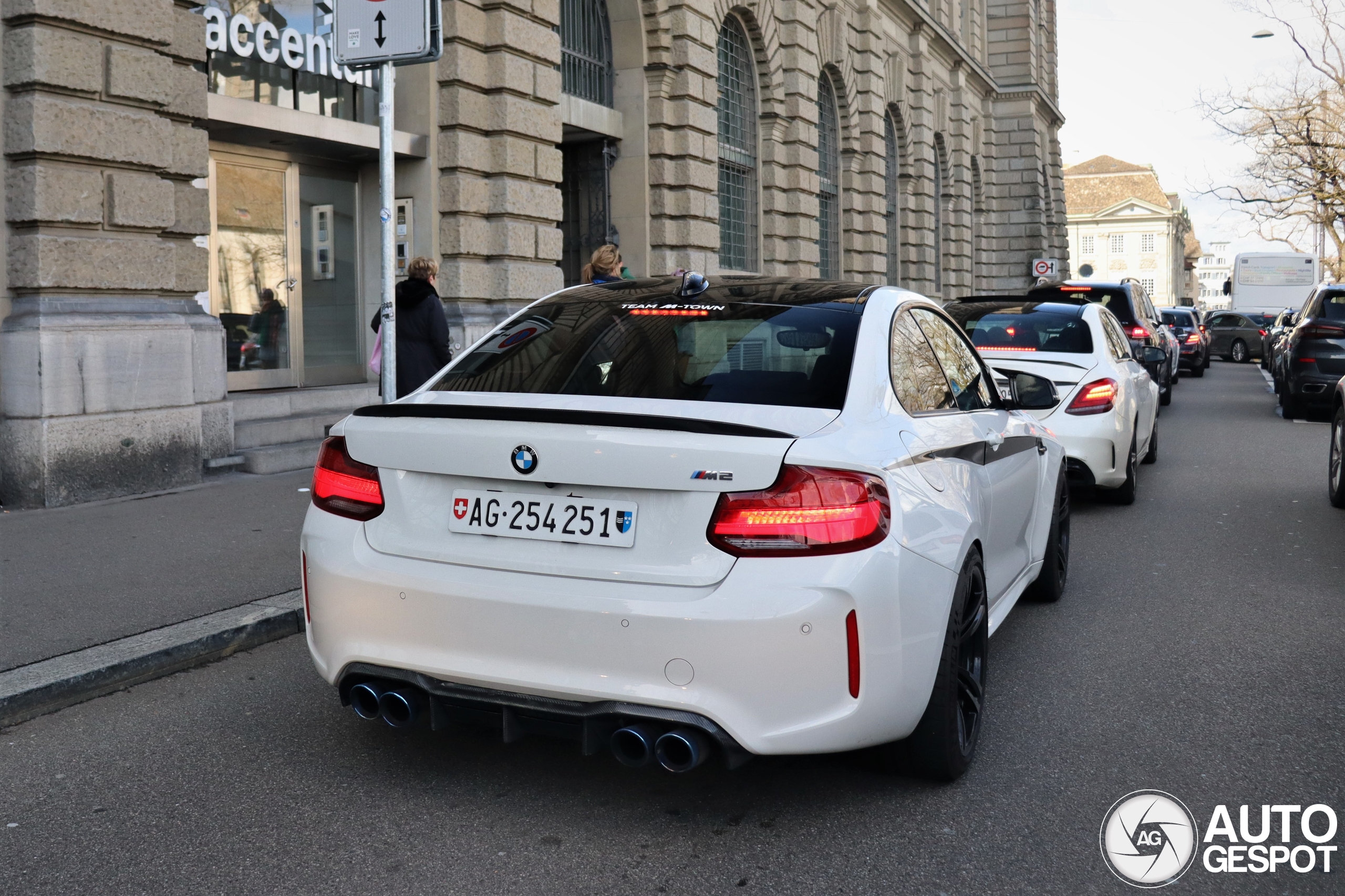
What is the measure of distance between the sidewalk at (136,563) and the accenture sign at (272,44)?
4.56 meters

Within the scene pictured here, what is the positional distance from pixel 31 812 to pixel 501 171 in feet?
35.8

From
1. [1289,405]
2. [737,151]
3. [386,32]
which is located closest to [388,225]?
[386,32]

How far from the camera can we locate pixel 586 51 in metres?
17.8

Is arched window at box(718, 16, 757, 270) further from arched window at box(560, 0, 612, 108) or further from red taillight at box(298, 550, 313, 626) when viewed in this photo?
red taillight at box(298, 550, 313, 626)

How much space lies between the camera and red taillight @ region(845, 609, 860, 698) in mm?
3289

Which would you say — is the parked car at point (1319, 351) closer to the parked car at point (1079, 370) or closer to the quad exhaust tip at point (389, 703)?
the parked car at point (1079, 370)

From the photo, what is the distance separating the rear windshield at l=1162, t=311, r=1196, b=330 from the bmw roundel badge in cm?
3019

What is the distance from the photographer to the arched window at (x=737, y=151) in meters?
21.7

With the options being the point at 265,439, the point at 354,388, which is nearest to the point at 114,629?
the point at 265,439

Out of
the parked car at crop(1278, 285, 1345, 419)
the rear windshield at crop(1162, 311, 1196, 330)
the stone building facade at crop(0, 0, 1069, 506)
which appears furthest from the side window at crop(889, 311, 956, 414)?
the rear windshield at crop(1162, 311, 1196, 330)

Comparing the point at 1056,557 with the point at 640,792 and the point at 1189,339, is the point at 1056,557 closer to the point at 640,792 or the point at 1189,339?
the point at 640,792

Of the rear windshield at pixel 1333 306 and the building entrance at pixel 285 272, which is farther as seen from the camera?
the rear windshield at pixel 1333 306

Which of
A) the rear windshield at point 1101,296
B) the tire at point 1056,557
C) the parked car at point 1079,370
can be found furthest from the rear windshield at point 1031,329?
the rear windshield at point 1101,296

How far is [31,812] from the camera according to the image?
12.3 ft
